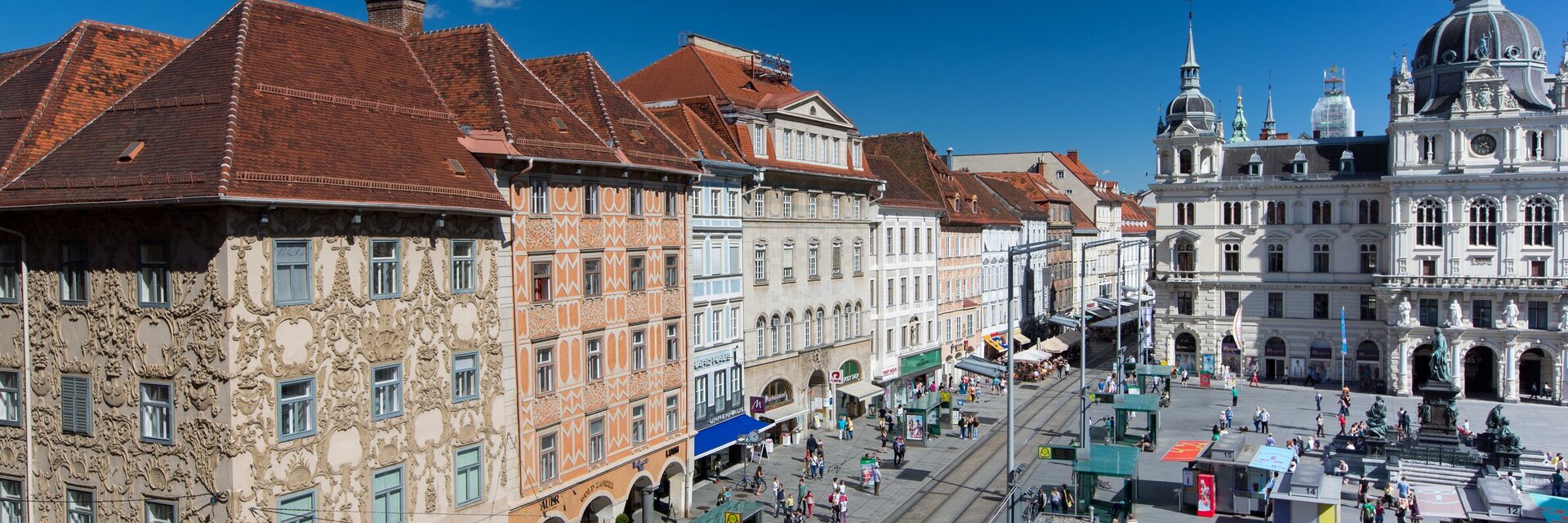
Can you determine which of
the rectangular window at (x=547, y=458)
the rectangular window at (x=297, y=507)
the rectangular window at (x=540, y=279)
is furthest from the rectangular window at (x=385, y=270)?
the rectangular window at (x=547, y=458)

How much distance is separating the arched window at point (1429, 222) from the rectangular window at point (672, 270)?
52368mm

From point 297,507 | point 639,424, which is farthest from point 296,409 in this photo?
point 639,424

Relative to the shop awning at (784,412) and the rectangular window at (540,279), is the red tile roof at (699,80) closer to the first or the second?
the shop awning at (784,412)

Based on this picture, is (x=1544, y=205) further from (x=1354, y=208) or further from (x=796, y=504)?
(x=796, y=504)

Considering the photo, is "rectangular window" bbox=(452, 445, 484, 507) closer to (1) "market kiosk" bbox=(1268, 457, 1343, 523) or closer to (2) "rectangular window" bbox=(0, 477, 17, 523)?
(2) "rectangular window" bbox=(0, 477, 17, 523)

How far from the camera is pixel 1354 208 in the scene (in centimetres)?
7369

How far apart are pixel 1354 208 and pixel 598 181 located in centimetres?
5777


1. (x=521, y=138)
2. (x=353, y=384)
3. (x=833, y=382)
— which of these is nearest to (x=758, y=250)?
(x=833, y=382)

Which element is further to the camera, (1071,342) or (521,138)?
(1071,342)

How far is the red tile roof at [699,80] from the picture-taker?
4966 cm

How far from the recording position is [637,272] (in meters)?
34.7

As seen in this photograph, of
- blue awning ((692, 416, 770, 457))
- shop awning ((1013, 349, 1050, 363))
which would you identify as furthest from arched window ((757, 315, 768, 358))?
shop awning ((1013, 349, 1050, 363))

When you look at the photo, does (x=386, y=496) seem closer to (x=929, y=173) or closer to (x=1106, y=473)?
(x=1106, y=473)

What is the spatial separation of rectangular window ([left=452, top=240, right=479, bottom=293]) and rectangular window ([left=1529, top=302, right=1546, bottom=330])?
6315 cm
